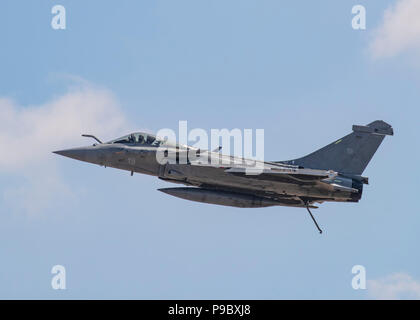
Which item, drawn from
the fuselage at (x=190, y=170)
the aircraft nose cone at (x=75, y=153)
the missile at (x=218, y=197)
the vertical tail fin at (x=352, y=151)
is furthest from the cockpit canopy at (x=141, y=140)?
the vertical tail fin at (x=352, y=151)

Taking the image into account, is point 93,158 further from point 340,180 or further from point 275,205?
point 340,180

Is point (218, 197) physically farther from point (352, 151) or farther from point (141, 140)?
point (352, 151)

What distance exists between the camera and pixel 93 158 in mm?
28828

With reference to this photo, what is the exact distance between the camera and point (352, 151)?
29828 mm

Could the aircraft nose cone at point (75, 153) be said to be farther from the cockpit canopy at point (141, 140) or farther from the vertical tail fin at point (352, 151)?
the vertical tail fin at point (352, 151)

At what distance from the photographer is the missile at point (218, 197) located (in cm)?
2853

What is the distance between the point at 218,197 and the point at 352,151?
5636 millimetres

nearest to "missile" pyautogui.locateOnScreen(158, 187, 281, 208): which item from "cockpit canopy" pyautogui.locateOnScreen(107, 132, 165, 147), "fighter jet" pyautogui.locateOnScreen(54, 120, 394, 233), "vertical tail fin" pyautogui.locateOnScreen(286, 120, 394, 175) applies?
"fighter jet" pyautogui.locateOnScreen(54, 120, 394, 233)

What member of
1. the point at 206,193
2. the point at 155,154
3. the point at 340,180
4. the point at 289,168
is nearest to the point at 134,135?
the point at 155,154

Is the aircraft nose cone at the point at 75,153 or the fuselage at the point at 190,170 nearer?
the fuselage at the point at 190,170

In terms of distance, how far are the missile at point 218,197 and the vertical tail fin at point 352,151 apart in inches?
87.8

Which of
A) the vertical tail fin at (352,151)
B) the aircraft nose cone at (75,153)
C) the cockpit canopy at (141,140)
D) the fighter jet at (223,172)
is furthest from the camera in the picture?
the vertical tail fin at (352,151)

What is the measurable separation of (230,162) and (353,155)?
4958 mm

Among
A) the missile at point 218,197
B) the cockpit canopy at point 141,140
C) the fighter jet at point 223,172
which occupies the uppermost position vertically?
the cockpit canopy at point 141,140
